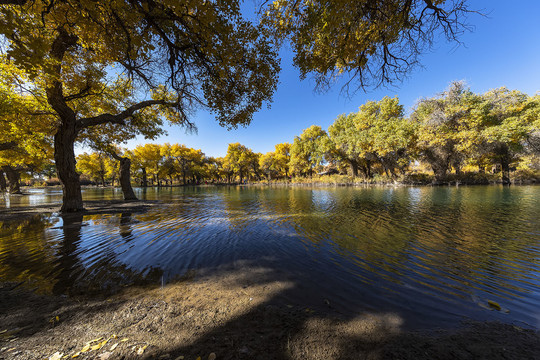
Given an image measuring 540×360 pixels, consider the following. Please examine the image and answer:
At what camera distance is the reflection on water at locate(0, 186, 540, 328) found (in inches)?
121

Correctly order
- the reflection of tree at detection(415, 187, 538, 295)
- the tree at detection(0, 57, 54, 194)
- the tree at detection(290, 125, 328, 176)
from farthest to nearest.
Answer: the tree at detection(290, 125, 328, 176) → the tree at detection(0, 57, 54, 194) → the reflection of tree at detection(415, 187, 538, 295)

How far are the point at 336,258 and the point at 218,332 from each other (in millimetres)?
3356

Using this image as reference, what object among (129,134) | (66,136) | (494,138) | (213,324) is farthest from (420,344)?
(494,138)

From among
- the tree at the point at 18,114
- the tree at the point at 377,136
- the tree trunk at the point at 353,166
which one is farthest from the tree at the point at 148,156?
the tree trunk at the point at 353,166

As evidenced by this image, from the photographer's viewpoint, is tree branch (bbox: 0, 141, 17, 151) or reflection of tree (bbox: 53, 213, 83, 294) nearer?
reflection of tree (bbox: 53, 213, 83, 294)

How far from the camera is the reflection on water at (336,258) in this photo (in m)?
3.07

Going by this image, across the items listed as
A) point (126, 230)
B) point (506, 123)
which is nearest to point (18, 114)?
point (126, 230)

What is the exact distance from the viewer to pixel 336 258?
185 inches

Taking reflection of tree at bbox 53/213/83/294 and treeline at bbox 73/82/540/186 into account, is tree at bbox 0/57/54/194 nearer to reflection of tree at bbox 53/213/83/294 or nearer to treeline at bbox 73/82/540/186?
treeline at bbox 73/82/540/186

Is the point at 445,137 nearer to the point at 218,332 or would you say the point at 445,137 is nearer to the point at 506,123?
the point at 506,123

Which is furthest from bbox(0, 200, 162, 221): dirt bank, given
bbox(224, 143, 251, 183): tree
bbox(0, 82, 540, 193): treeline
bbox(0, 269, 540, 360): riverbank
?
bbox(224, 143, 251, 183): tree

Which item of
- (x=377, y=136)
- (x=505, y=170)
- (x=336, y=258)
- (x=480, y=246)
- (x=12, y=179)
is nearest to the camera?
(x=336, y=258)

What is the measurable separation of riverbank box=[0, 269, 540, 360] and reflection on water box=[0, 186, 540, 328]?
0.99 ft

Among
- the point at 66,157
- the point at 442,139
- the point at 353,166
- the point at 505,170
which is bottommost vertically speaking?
the point at 505,170
